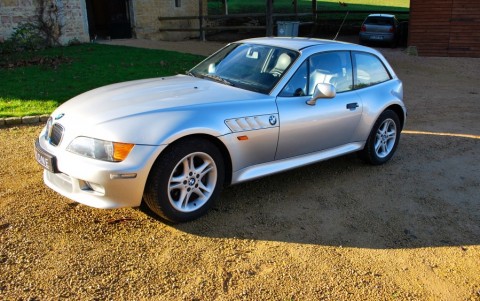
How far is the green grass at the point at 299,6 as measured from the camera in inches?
1356

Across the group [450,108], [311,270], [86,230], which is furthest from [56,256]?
Result: [450,108]

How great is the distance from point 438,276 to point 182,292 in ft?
6.24

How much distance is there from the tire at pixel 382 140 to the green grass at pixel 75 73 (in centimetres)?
490

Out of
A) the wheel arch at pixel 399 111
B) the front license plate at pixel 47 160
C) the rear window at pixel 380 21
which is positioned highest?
the rear window at pixel 380 21

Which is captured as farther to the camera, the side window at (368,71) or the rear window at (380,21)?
the rear window at (380,21)

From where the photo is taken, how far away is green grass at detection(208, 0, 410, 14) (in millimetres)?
34438

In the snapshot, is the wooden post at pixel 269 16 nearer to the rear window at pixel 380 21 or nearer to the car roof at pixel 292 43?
the rear window at pixel 380 21

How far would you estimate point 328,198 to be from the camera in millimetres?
4688

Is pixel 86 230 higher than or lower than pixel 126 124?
lower

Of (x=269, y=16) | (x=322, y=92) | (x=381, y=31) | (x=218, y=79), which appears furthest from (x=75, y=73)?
(x=381, y=31)

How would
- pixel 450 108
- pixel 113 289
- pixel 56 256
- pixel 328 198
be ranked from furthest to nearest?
pixel 450 108 → pixel 328 198 → pixel 56 256 → pixel 113 289

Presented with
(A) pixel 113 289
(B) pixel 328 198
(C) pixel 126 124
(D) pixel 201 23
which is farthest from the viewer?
(D) pixel 201 23

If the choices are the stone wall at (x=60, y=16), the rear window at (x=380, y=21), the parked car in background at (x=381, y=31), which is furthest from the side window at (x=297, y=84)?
the rear window at (x=380, y=21)

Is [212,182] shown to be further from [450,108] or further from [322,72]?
[450,108]
